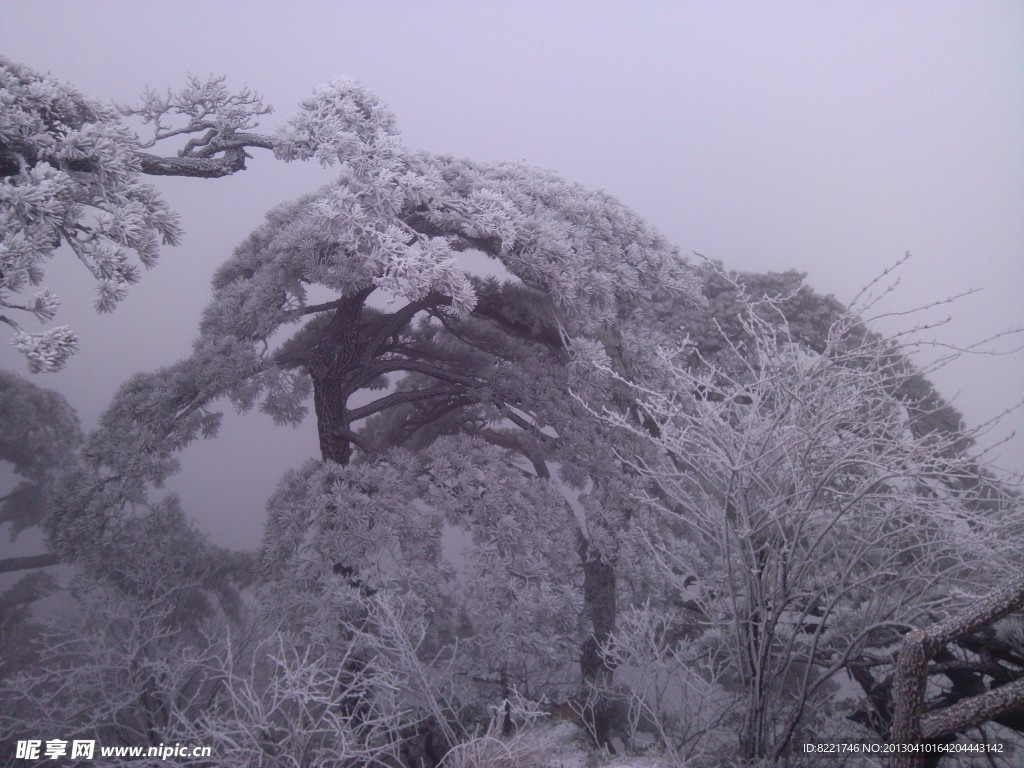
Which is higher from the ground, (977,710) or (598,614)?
(977,710)

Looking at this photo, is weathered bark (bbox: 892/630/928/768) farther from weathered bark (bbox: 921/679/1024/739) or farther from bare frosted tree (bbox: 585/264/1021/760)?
bare frosted tree (bbox: 585/264/1021/760)

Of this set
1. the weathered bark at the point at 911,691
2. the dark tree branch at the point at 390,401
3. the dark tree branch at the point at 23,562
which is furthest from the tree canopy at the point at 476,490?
the dark tree branch at the point at 23,562

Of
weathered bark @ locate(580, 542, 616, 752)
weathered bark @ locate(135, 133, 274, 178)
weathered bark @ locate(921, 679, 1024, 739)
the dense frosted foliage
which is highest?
weathered bark @ locate(135, 133, 274, 178)

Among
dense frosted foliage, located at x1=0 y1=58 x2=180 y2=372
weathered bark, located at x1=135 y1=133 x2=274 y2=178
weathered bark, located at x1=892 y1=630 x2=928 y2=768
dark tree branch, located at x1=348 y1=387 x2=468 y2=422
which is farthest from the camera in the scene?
dark tree branch, located at x1=348 y1=387 x2=468 y2=422

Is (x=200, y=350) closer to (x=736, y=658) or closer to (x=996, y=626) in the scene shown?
(x=736, y=658)

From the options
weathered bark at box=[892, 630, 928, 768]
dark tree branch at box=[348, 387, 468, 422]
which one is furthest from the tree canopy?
weathered bark at box=[892, 630, 928, 768]

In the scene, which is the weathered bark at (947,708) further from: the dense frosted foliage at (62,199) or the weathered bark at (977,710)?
the dense frosted foliage at (62,199)

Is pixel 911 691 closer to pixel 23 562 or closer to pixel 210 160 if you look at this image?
pixel 210 160

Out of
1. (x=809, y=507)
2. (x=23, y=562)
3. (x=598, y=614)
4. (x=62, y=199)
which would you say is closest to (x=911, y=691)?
(x=809, y=507)

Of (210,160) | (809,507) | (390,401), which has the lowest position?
(809,507)

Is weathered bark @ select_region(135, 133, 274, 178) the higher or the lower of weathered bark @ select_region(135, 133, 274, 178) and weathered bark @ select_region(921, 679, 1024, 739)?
the higher

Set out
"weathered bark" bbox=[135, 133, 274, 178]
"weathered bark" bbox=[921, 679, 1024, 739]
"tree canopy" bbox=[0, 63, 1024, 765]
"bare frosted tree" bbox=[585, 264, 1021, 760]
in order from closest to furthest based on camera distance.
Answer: "weathered bark" bbox=[921, 679, 1024, 739], "bare frosted tree" bbox=[585, 264, 1021, 760], "tree canopy" bbox=[0, 63, 1024, 765], "weathered bark" bbox=[135, 133, 274, 178]

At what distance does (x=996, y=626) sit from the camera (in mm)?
3170

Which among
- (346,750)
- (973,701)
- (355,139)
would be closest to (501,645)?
(346,750)
